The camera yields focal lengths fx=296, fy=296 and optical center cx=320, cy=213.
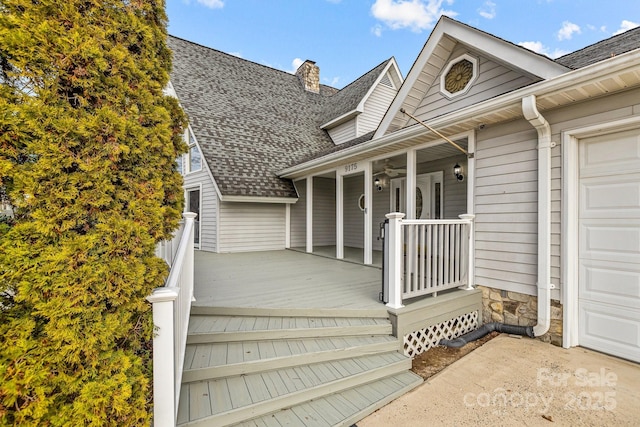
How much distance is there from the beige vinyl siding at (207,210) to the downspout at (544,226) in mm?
7417

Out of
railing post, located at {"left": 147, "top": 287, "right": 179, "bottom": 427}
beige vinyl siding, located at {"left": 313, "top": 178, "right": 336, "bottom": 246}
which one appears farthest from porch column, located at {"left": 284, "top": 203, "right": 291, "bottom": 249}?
railing post, located at {"left": 147, "top": 287, "right": 179, "bottom": 427}

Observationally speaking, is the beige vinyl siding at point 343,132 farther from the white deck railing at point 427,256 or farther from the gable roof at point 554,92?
the white deck railing at point 427,256

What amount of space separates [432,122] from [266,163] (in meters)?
5.76

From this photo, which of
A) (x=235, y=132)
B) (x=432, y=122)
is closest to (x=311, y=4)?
(x=235, y=132)

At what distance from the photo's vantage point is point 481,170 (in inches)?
172

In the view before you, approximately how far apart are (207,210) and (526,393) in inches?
329

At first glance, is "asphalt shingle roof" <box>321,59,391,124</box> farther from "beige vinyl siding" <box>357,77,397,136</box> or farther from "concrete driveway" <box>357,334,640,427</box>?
"concrete driveway" <box>357,334,640,427</box>

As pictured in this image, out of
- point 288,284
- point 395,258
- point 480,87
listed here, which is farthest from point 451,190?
point 288,284

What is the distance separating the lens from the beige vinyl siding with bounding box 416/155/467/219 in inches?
256

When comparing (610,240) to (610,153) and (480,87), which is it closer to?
(610,153)

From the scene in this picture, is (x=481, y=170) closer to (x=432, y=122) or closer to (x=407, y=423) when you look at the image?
(x=432, y=122)

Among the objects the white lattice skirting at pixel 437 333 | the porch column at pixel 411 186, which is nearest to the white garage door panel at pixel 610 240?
the white lattice skirting at pixel 437 333

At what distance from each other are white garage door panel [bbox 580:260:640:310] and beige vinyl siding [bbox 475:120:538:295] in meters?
0.49

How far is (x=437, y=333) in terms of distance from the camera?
12.6ft
